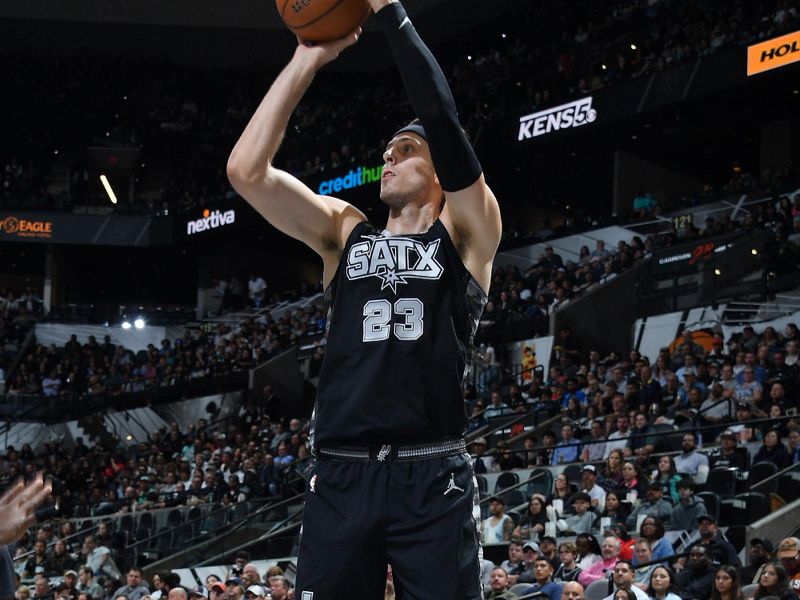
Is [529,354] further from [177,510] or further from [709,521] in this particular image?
[709,521]

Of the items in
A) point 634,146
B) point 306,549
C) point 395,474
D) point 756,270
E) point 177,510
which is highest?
point 634,146

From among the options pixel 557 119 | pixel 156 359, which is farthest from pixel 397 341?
pixel 156 359

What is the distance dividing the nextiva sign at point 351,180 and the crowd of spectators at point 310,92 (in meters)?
0.50

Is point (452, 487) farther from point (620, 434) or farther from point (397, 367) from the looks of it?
point (620, 434)

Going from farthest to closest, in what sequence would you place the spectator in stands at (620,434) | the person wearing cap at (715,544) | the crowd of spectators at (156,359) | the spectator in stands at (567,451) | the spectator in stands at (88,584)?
the crowd of spectators at (156,359) → the spectator in stands at (88,584) → the spectator in stands at (567,451) → the spectator in stands at (620,434) → the person wearing cap at (715,544)

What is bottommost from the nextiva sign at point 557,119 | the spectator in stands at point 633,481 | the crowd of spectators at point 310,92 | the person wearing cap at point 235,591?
the person wearing cap at point 235,591

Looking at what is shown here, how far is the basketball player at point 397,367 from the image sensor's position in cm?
328

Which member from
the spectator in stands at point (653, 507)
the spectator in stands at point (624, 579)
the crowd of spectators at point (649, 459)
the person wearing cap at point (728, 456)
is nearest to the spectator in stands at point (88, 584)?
the crowd of spectators at point (649, 459)

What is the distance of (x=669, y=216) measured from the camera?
23797 millimetres

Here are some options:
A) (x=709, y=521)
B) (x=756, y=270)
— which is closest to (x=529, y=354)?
(x=756, y=270)

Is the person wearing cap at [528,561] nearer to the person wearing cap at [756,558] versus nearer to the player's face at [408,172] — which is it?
the person wearing cap at [756,558]

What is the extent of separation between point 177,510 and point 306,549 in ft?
49.4

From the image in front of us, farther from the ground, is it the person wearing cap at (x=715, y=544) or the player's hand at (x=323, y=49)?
the player's hand at (x=323, y=49)

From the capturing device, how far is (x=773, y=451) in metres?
11.5
